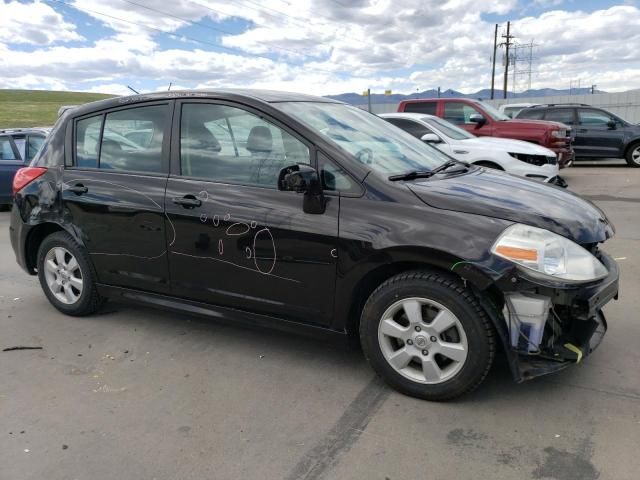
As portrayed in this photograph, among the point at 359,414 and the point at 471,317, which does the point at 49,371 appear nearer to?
the point at 359,414

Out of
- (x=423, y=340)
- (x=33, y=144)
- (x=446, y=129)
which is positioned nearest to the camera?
(x=423, y=340)

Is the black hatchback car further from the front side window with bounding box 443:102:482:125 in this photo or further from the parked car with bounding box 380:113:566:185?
the front side window with bounding box 443:102:482:125

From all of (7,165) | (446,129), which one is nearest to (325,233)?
(446,129)

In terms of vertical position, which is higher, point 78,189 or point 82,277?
point 78,189

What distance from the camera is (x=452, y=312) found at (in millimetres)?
2875

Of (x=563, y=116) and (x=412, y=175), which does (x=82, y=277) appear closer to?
(x=412, y=175)

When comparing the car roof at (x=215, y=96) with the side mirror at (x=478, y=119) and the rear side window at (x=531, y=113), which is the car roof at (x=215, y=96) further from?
the rear side window at (x=531, y=113)

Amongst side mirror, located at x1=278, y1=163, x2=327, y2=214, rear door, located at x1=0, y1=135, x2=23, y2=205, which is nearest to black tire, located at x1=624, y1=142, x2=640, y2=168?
side mirror, located at x1=278, y1=163, x2=327, y2=214

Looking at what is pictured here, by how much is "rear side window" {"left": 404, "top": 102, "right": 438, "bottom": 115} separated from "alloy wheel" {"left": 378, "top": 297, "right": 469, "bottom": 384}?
9.73 metres

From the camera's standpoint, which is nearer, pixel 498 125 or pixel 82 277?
pixel 82 277

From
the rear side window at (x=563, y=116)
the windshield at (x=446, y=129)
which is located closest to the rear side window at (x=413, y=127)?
the windshield at (x=446, y=129)

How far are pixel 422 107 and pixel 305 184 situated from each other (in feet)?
32.4

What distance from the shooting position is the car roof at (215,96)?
3.65 meters

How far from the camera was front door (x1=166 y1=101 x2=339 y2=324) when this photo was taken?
3.26 m
